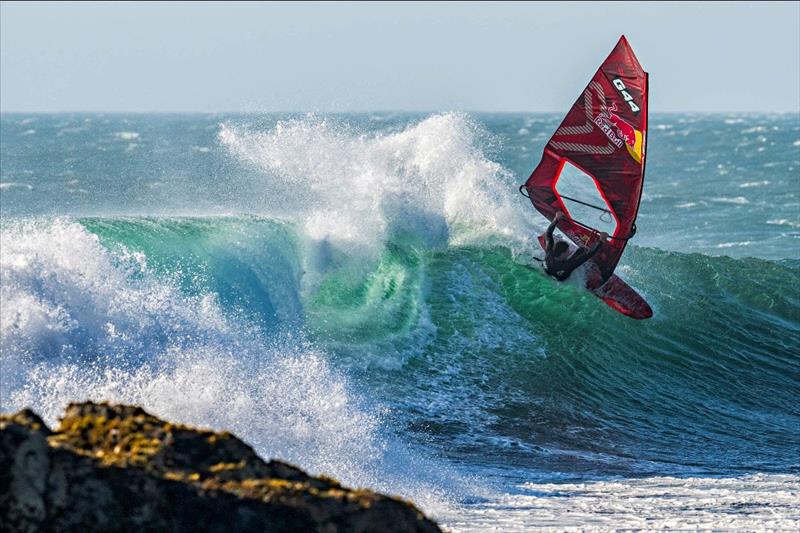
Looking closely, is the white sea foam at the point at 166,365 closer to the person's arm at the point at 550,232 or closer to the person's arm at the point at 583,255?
the person's arm at the point at 550,232

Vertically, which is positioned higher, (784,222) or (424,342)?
(424,342)

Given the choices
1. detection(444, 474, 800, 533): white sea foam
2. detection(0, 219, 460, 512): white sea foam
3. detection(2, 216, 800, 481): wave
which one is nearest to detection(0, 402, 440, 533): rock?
detection(444, 474, 800, 533): white sea foam

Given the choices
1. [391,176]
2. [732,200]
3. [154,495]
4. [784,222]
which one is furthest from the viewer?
[732,200]

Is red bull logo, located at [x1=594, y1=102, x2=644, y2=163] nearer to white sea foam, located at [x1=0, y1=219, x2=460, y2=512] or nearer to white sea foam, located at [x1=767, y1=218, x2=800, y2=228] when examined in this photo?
white sea foam, located at [x1=0, y1=219, x2=460, y2=512]

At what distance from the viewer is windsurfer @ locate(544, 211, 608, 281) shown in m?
13.3

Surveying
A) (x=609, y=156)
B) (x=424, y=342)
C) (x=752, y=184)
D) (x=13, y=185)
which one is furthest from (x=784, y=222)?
(x=13, y=185)

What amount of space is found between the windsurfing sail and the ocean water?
130 cm

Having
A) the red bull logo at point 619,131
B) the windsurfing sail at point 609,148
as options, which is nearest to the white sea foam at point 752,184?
the windsurfing sail at point 609,148

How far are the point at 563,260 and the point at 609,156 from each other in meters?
1.47

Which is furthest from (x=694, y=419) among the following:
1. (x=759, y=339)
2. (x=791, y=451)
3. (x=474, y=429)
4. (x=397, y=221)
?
(x=397, y=221)

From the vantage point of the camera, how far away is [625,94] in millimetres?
13453

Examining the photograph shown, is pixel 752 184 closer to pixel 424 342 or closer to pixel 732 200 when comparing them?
pixel 732 200

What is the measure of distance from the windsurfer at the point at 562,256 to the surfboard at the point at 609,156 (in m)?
0.26

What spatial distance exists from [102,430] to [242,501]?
0.77 m
